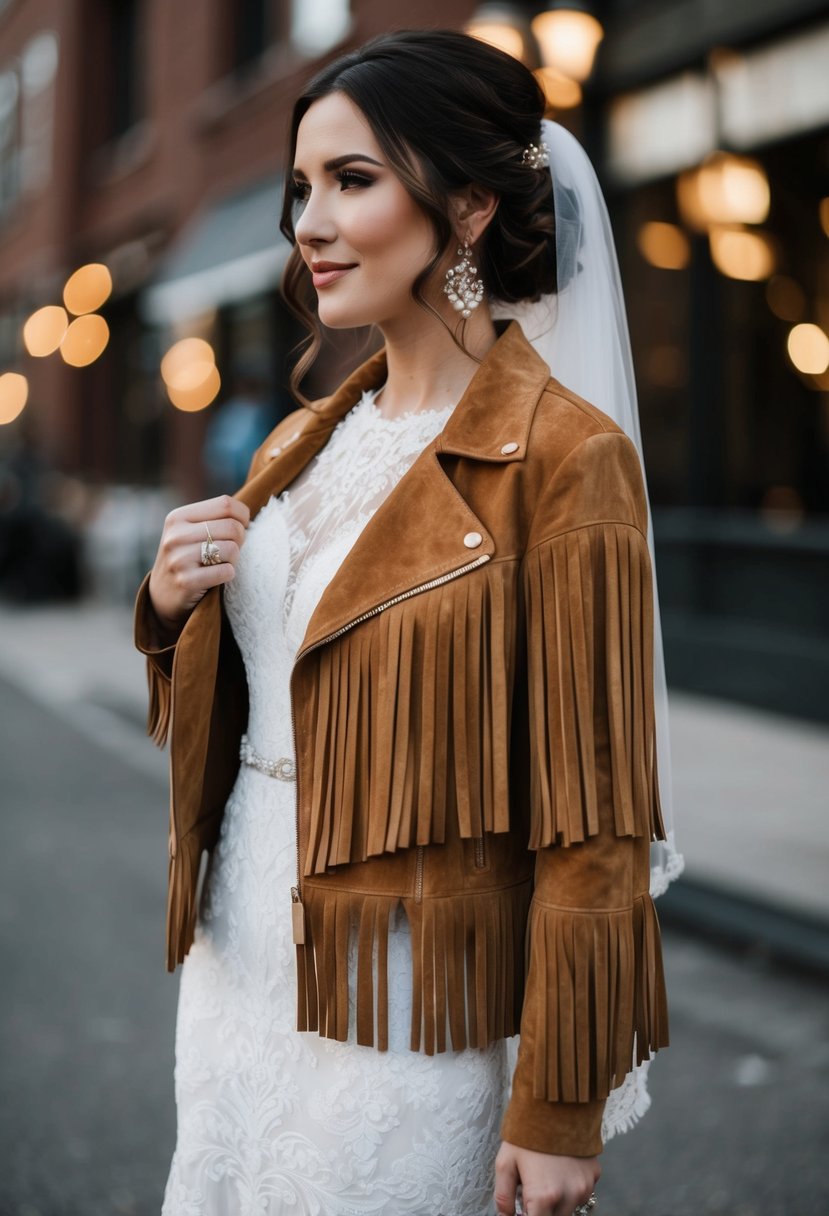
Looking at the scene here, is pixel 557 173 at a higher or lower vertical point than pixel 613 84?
lower

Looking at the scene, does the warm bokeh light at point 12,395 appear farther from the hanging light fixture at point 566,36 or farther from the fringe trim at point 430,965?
the fringe trim at point 430,965

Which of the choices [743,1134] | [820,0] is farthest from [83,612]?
[743,1134]

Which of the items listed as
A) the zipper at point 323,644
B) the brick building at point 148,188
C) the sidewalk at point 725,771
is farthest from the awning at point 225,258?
the zipper at point 323,644

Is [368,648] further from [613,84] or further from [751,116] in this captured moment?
[613,84]

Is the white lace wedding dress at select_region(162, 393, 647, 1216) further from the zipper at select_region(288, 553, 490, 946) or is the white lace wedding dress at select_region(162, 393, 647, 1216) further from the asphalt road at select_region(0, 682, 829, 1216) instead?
the asphalt road at select_region(0, 682, 829, 1216)

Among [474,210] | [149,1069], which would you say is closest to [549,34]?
[149,1069]

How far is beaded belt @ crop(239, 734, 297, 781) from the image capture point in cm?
182

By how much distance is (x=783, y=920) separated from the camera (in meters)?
4.61

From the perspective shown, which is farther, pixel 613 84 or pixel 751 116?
pixel 613 84

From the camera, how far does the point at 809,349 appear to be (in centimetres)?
797

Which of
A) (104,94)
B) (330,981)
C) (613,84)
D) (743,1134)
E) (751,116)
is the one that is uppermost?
(104,94)

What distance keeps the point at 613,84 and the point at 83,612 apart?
9072 mm

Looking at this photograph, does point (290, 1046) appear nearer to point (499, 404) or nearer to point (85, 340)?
point (499, 404)

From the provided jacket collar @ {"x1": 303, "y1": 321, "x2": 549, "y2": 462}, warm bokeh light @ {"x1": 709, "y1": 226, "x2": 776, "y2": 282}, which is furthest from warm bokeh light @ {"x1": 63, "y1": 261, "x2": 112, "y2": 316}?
jacket collar @ {"x1": 303, "y1": 321, "x2": 549, "y2": 462}
